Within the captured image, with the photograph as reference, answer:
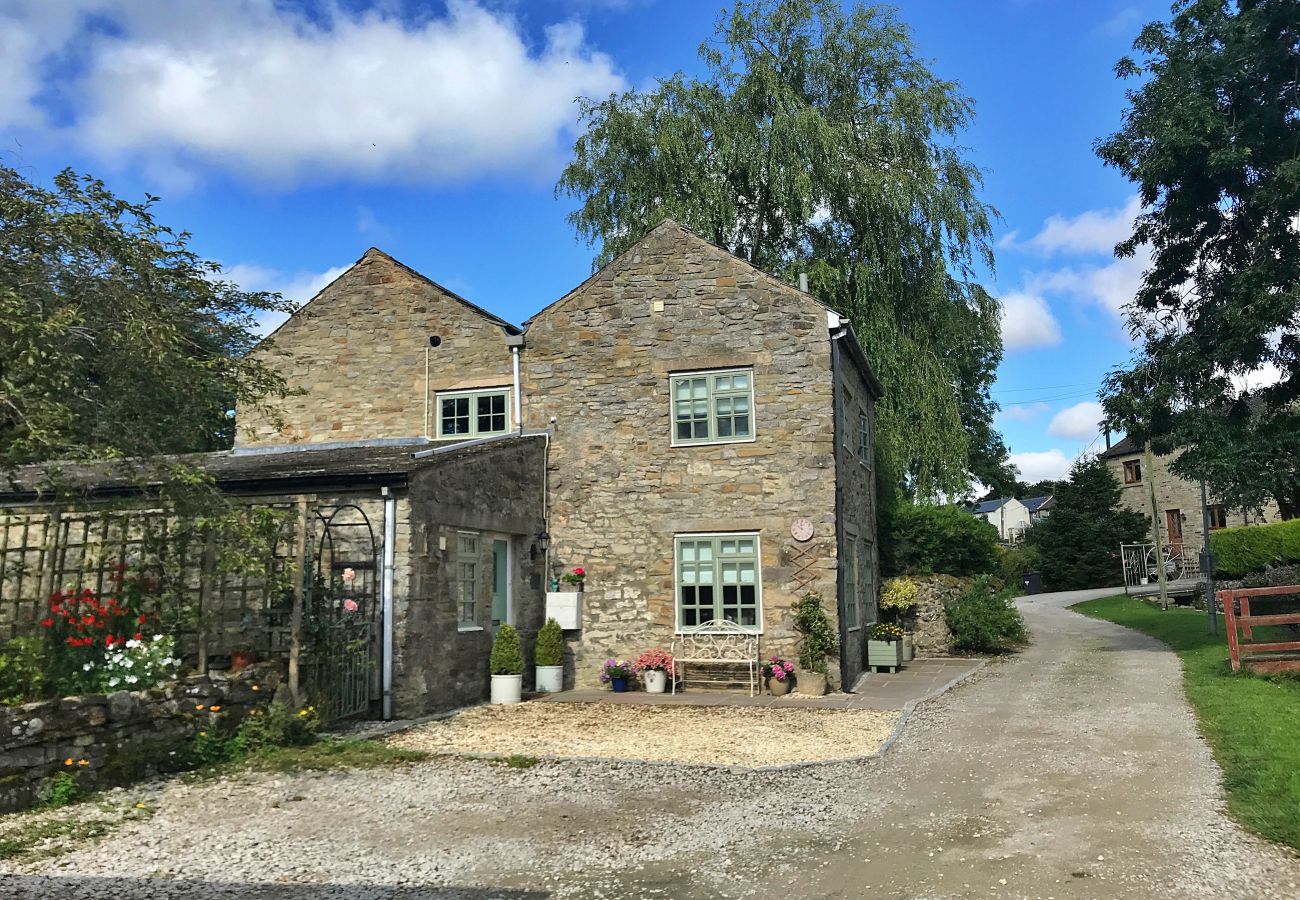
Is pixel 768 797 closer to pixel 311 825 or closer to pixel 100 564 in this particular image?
pixel 311 825

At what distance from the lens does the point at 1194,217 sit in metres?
18.9

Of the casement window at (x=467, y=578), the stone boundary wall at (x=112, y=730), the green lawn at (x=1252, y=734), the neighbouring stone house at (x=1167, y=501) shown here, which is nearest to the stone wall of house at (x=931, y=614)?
the green lawn at (x=1252, y=734)

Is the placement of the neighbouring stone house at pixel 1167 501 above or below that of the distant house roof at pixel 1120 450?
below

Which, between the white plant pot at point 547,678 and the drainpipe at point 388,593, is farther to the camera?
the white plant pot at point 547,678

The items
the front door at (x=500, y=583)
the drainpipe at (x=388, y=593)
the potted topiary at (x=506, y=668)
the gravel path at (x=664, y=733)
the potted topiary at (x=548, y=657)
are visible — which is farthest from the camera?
the potted topiary at (x=548, y=657)

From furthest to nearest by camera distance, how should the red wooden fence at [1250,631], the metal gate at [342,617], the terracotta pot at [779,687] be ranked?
1. the terracotta pot at [779,687]
2. the red wooden fence at [1250,631]
3. the metal gate at [342,617]

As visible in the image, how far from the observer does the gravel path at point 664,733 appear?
31.1 ft

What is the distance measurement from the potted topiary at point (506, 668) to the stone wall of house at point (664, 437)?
2065 mm

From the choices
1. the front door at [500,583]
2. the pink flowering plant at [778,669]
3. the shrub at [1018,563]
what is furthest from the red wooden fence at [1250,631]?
the shrub at [1018,563]

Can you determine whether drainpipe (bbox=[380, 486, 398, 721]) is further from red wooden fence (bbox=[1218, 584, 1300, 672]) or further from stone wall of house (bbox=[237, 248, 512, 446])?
red wooden fence (bbox=[1218, 584, 1300, 672])

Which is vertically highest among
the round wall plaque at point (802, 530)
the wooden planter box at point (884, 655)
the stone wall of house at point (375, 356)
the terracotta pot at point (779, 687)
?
the stone wall of house at point (375, 356)

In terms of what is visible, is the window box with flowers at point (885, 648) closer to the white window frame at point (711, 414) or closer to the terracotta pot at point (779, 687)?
the terracotta pot at point (779, 687)

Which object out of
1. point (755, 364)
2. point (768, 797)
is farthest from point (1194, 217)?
point (768, 797)

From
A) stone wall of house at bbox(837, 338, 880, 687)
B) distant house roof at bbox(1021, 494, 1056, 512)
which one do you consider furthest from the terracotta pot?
distant house roof at bbox(1021, 494, 1056, 512)
